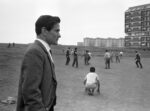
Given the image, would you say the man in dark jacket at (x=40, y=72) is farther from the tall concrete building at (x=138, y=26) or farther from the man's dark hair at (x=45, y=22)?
the tall concrete building at (x=138, y=26)

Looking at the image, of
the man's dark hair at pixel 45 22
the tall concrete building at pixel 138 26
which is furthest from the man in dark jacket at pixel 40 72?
the tall concrete building at pixel 138 26

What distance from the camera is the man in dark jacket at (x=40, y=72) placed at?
2375mm

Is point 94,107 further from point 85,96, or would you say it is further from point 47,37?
point 47,37

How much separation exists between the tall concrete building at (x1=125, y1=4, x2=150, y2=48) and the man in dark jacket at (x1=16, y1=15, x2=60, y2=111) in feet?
293

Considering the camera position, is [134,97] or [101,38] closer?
[134,97]

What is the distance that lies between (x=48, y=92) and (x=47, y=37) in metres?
0.56

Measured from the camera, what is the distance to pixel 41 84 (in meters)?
Answer: 2.49

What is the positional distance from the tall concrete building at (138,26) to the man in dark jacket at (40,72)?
89.4m

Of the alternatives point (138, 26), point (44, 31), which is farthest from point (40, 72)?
point (138, 26)

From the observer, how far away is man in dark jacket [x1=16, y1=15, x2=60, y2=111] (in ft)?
7.79

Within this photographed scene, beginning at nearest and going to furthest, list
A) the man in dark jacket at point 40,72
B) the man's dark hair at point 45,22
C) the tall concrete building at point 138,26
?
the man in dark jacket at point 40,72 < the man's dark hair at point 45,22 < the tall concrete building at point 138,26

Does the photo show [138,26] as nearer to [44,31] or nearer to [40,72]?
[44,31]

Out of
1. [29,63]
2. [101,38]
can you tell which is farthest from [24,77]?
[101,38]

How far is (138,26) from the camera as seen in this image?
92625 millimetres
